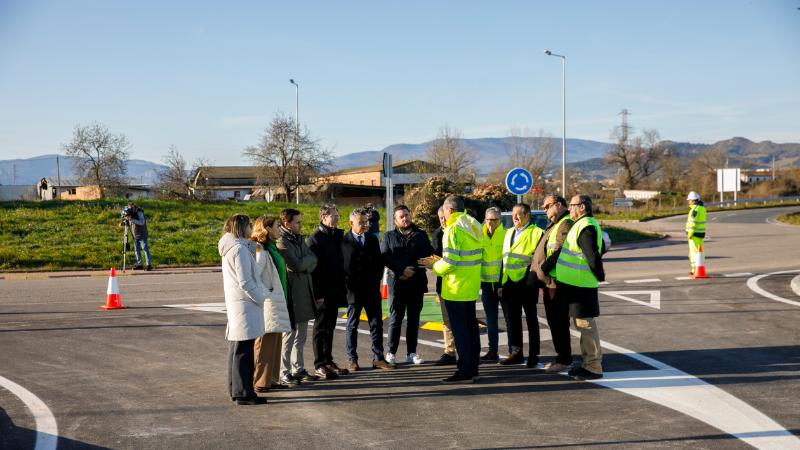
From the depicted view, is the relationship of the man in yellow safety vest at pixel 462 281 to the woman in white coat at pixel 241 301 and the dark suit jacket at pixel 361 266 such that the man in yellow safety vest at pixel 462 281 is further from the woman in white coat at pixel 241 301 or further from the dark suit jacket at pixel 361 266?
the woman in white coat at pixel 241 301

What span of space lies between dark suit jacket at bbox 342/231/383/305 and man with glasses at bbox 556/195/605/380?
221 cm

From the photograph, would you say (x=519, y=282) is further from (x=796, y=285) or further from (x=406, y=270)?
(x=796, y=285)

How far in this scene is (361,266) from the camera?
361 inches

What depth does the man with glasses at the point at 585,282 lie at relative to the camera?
8.36m

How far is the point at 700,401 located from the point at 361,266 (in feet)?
13.0

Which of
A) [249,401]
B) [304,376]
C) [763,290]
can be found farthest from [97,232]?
[249,401]

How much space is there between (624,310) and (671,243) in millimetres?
18468

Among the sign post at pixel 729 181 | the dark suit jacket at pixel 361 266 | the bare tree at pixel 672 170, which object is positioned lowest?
the dark suit jacket at pixel 361 266

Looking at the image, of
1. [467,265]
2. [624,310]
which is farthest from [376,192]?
[467,265]

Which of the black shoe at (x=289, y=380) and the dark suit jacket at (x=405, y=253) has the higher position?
the dark suit jacket at (x=405, y=253)

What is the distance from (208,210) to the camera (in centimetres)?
3266

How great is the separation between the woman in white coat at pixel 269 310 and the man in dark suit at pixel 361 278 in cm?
115

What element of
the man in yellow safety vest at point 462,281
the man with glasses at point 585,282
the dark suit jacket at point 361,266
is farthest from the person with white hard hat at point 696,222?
the dark suit jacket at point 361,266

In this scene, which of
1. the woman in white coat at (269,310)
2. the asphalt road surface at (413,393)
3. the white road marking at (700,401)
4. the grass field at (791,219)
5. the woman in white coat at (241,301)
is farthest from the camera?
the grass field at (791,219)
